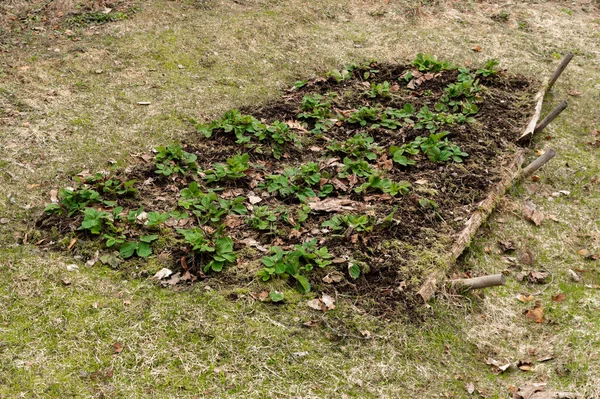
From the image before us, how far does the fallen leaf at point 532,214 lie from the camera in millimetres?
5000

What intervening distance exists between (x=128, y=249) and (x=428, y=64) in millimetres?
5145

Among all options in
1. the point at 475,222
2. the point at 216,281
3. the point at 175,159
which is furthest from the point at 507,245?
the point at 175,159

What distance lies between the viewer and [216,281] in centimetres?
388

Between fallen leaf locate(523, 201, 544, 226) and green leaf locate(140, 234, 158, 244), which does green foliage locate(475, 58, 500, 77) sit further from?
green leaf locate(140, 234, 158, 244)

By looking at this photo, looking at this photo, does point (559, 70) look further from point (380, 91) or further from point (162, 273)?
point (162, 273)

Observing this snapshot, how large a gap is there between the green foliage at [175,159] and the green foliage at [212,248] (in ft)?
3.81

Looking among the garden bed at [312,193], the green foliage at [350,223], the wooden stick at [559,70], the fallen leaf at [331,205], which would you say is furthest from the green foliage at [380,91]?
the green foliage at [350,223]

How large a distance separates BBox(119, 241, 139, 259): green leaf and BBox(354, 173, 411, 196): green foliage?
1.95 meters

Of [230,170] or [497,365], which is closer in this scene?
[497,365]

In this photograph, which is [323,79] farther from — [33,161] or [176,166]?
[33,161]

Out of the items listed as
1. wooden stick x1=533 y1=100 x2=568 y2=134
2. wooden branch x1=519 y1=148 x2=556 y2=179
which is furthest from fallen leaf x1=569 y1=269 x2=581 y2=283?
wooden stick x1=533 y1=100 x2=568 y2=134

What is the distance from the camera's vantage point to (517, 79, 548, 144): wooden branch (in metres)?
5.94

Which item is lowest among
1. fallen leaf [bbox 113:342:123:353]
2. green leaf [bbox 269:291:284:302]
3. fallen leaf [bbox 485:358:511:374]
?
fallen leaf [bbox 485:358:511:374]

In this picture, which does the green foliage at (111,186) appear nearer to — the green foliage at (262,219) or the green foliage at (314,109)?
the green foliage at (262,219)
